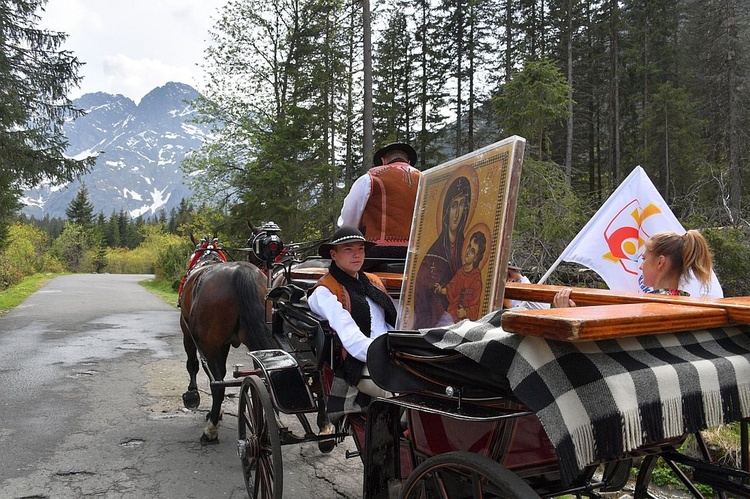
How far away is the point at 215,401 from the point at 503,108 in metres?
9.98

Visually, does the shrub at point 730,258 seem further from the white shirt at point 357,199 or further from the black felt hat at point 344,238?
the black felt hat at point 344,238

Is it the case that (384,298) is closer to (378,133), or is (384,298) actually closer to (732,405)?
(732,405)

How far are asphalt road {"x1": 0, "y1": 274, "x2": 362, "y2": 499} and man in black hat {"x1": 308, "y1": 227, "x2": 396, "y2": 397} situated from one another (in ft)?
5.05

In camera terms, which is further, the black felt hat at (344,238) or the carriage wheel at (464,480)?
the black felt hat at (344,238)

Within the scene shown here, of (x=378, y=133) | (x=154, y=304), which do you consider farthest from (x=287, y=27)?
(x=154, y=304)

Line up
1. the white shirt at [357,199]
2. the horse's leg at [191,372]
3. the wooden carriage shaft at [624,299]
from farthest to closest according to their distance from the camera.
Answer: the horse's leg at [191,372] → the white shirt at [357,199] → the wooden carriage shaft at [624,299]

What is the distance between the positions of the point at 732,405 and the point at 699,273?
1.25 m

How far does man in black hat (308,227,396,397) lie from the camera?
289 centimetres

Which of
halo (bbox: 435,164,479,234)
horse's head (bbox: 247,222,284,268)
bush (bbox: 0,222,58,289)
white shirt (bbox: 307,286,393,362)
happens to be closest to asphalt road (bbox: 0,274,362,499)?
white shirt (bbox: 307,286,393,362)

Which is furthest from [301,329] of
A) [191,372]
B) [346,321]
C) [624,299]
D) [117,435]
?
[191,372]

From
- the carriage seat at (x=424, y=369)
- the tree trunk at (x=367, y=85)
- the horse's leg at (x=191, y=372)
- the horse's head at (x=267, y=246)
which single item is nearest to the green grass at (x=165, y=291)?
the tree trunk at (x=367, y=85)

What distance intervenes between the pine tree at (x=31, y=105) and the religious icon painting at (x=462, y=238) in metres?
15.5

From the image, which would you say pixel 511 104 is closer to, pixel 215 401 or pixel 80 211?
pixel 215 401

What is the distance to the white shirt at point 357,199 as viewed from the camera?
13.6ft
